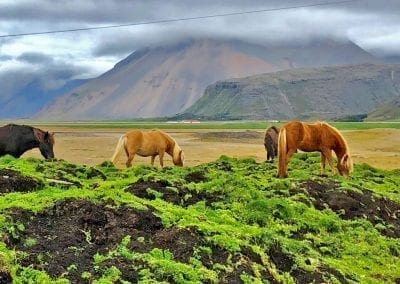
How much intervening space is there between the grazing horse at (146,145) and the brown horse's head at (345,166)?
343 inches

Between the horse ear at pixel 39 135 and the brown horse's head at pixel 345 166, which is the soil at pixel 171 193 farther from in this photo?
the horse ear at pixel 39 135

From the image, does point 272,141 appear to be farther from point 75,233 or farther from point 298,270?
point 75,233

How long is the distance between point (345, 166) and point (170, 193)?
23.1ft

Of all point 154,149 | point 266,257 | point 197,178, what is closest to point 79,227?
point 266,257

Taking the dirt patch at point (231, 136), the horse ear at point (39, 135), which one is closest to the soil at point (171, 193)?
the horse ear at point (39, 135)

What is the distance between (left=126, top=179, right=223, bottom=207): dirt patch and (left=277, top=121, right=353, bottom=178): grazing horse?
435 cm

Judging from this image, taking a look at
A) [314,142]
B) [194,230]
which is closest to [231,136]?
[314,142]

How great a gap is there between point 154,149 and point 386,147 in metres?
34.6

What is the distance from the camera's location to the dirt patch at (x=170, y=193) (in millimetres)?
12664

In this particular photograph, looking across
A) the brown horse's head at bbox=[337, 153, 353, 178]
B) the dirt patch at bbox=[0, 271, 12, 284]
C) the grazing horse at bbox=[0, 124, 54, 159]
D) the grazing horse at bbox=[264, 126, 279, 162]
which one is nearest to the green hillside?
the dirt patch at bbox=[0, 271, 12, 284]

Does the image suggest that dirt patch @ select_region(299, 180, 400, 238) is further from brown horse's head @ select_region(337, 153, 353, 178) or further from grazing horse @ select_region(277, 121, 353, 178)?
brown horse's head @ select_region(337, 153, 353, 178)

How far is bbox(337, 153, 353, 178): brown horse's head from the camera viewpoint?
→ 58.4 ft

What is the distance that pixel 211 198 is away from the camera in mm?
13234

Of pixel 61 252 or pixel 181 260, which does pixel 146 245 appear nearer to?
pixel 181 260
